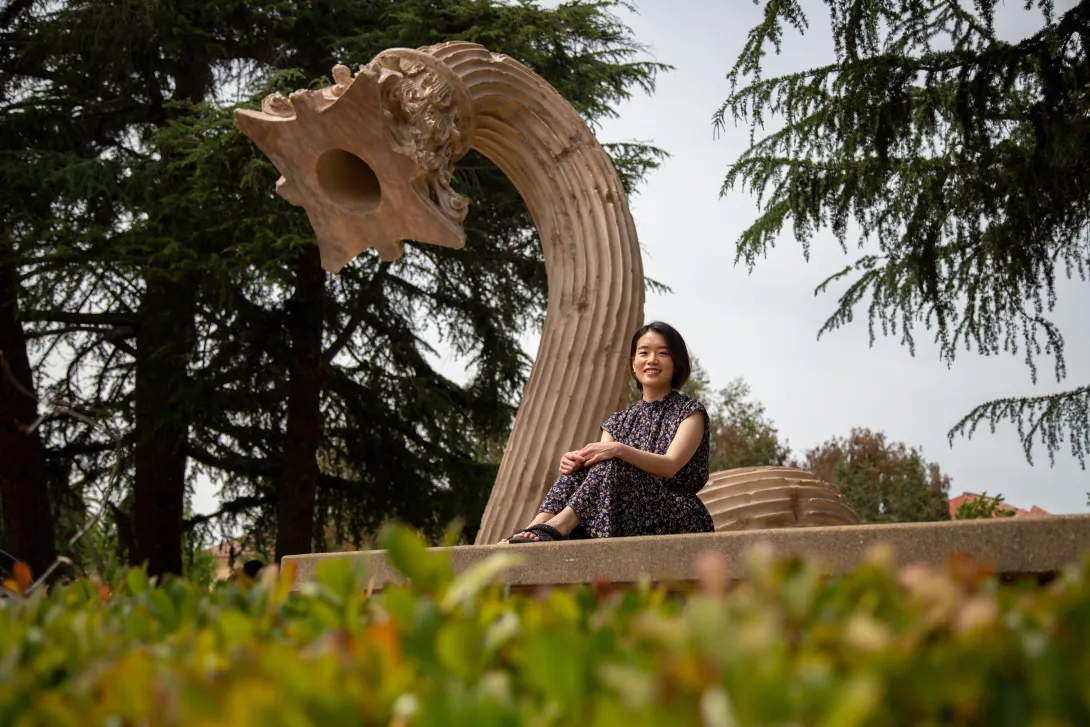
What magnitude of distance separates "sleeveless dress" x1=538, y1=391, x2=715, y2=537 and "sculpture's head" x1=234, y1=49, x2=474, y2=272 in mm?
1421

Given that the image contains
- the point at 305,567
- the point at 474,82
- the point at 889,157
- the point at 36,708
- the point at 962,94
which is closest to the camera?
the point at 36,708

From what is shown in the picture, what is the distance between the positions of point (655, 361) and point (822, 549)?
1.97 metres

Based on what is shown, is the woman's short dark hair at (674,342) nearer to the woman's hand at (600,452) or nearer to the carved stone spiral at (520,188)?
the carved stone spiral at (520,188)

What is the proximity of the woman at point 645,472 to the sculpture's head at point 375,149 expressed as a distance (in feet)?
3.98

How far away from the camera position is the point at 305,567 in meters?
4.27

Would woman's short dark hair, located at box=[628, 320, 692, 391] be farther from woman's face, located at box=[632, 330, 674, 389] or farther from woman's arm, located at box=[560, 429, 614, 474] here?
woman's arm, located at box=[560, 429, 614, 474]

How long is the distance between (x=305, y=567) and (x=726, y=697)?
374 centimetres

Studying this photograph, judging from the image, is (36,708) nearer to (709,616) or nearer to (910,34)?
(709,616)

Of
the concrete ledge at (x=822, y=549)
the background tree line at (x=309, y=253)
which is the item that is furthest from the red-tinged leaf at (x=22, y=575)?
the background tree line at (x=309, y=253)

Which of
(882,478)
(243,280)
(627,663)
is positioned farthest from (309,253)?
(882,478)

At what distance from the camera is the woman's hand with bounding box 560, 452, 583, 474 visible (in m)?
4.48

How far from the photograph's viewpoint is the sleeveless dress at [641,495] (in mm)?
4371

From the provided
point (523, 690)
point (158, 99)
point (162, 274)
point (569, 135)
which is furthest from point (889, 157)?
point (158, 99)

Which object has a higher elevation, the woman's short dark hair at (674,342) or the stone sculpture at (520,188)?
the stone sculpture at (520,188)
